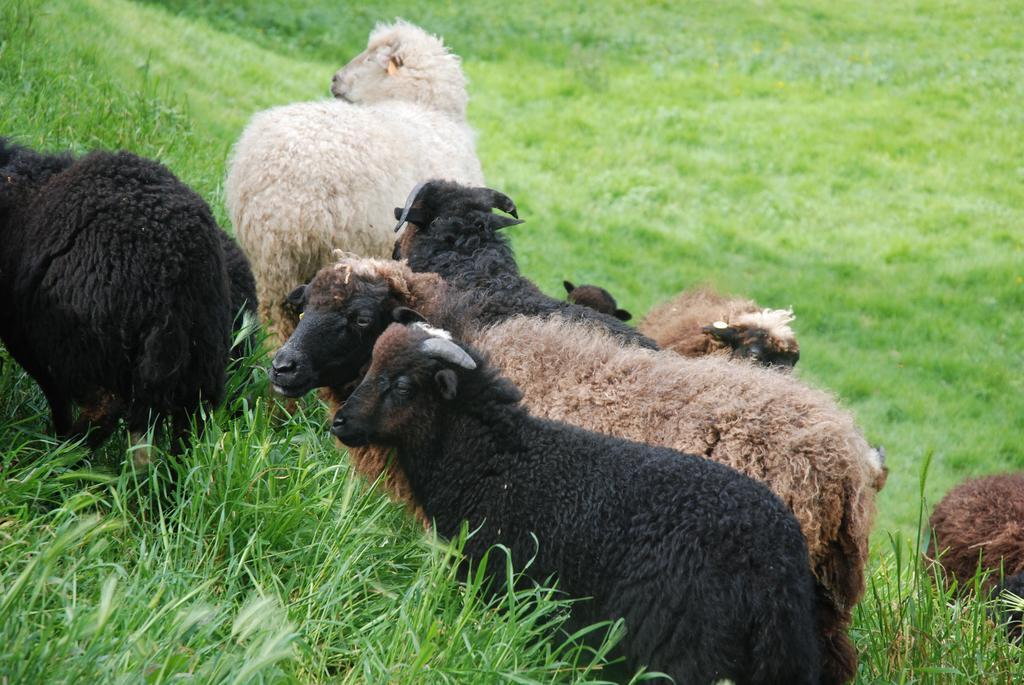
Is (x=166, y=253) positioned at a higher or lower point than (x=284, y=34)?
higher

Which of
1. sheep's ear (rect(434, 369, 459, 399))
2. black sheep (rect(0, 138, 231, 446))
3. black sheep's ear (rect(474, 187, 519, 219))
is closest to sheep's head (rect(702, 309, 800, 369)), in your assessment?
black sheep's ear (rect(474, 187, 519, 219))

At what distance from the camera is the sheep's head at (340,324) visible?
534 cm

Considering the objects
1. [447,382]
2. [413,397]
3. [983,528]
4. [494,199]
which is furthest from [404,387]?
[983,528]

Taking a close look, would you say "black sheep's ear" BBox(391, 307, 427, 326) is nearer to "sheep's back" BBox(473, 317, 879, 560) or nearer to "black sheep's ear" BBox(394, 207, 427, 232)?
"sheep's back" BBox(473, 317, 879, 560)

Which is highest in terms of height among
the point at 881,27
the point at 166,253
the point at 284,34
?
the point at 881,27

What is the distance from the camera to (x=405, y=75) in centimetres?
931

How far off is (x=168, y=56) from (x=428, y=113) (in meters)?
5.69

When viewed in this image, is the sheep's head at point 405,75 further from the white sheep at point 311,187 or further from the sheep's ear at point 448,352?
the sheep's ear at point 448,352

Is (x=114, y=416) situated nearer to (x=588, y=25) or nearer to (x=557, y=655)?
(x=557, y=655)

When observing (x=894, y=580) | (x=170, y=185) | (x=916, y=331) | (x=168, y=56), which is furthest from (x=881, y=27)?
(x=170, y=185)

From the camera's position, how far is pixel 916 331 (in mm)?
11781

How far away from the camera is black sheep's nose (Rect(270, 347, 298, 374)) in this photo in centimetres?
524

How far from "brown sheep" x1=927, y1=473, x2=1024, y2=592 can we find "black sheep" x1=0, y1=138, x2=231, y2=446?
14.1 feet

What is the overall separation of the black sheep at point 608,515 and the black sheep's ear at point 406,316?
1.04 feet
